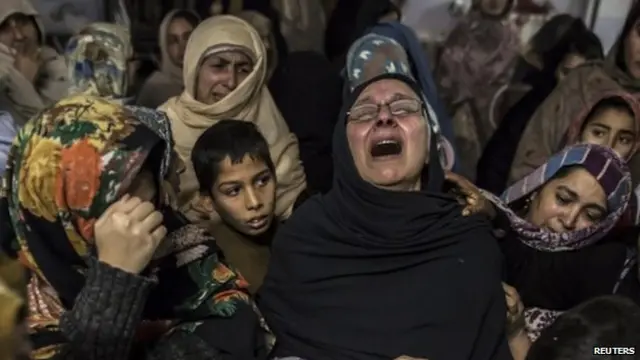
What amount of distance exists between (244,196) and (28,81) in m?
1.17

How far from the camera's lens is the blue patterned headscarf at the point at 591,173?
183 centimetres

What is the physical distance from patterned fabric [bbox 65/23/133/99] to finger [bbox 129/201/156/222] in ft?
5.00

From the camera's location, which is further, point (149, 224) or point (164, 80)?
point (164, 80)

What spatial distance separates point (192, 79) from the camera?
252 cm

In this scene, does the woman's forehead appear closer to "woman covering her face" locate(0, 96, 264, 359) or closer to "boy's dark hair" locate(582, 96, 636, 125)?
"woman covering her face" locate(0, 96, 264, 359)

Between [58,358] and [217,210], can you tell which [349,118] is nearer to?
[217,210]

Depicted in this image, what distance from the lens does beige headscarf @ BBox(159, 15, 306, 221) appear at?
232 centimetres

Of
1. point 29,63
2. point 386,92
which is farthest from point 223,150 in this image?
point 29,63

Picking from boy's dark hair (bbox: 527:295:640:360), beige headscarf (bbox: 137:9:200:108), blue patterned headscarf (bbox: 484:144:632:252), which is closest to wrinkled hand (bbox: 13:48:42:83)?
beige headscarf (bbox: 137:9:200:108)

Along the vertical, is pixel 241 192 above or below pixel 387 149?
below

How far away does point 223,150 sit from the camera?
1912 mm

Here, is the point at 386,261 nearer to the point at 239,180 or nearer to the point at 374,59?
the point at 239,180

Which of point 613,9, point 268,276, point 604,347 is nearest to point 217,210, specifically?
point 268,276

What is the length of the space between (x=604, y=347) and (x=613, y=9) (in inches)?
103
